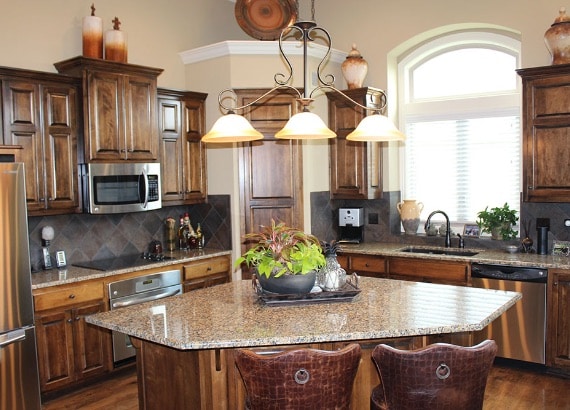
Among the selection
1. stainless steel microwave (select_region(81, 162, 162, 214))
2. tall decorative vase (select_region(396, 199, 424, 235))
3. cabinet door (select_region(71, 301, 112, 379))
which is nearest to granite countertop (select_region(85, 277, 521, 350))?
cabinet door (select_region(71, 301, 112, 379))

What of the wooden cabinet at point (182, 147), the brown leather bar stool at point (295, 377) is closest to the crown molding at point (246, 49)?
the wooden cabinet at point (182, 147)

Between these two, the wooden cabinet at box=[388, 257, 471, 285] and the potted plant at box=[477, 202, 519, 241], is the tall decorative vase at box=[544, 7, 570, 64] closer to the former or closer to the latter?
the potted plant at box=[477, 202, 519, 241]

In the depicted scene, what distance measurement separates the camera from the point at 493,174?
214 inches

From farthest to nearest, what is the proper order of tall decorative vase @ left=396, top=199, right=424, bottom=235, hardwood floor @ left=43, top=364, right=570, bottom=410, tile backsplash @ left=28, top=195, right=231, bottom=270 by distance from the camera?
tall decorative vase @ left=396, top=199, right=424, bottom=235 < tile backsplash @ left=28, top=195, right=231, bottom=270 < hardwood floor @ left=43, top=364, right=570, bottom=410

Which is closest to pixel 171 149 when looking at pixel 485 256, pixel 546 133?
pixel 485 256

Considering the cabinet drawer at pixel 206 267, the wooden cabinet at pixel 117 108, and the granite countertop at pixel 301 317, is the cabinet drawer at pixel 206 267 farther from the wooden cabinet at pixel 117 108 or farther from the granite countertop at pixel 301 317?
the granite countertop at pixel 301 317

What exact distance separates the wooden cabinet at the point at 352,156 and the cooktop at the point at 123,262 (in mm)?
1894

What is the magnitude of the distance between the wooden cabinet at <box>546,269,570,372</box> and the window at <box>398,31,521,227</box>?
113 cm

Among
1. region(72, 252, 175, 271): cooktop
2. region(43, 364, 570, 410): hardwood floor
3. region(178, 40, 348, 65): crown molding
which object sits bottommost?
region(43, 364, 570, 410): hardwood floor

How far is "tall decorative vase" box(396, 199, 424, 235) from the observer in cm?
571

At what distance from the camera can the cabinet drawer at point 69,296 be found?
4012 millimetres

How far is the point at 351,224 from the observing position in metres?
5.89

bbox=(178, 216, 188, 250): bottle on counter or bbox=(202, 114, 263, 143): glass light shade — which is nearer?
bbox=(202, 114, 263, 143): glass light shade

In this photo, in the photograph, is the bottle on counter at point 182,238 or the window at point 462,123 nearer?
the window at point 462,123
